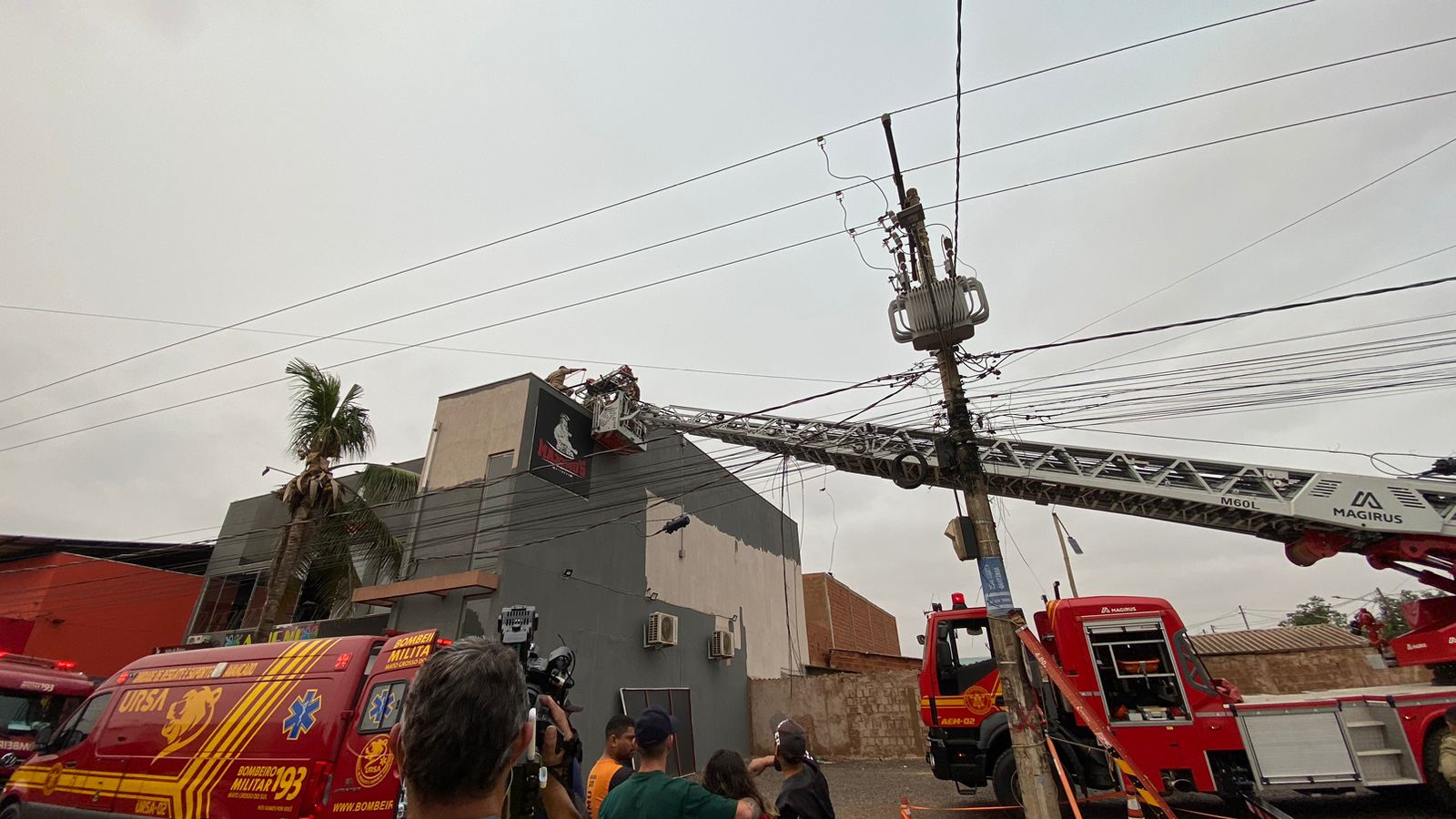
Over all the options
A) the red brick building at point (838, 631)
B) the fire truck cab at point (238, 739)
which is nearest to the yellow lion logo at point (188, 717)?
the fire truck cab at point (238, 739)

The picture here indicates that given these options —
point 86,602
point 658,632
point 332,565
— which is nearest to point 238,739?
point 332,565

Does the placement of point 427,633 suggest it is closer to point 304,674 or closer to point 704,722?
point 304,674

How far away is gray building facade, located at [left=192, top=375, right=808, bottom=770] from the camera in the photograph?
491 inches

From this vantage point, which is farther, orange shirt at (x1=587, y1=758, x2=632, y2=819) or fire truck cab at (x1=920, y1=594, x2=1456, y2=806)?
fire truck cab at (x1=920, y1=594, x2=1456, y2=806)

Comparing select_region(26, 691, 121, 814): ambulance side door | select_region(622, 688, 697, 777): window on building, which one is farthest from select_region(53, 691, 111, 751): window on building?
select_region(622, 688, 697, 777): window on building

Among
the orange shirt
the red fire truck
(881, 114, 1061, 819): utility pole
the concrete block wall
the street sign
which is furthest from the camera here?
the concrete block wall

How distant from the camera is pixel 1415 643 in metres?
8.32

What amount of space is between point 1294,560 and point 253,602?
76.3ft

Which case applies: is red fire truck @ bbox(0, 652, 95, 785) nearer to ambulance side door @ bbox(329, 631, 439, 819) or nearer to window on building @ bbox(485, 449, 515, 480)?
window on building @ bbox(485, 449, 515, 480)

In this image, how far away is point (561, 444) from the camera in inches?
593

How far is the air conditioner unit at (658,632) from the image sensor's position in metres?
15.4

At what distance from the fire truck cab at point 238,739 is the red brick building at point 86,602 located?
9887 mm

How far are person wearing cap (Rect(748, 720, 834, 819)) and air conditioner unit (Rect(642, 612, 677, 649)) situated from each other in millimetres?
11613

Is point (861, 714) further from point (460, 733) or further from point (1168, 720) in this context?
point (460, 733)
